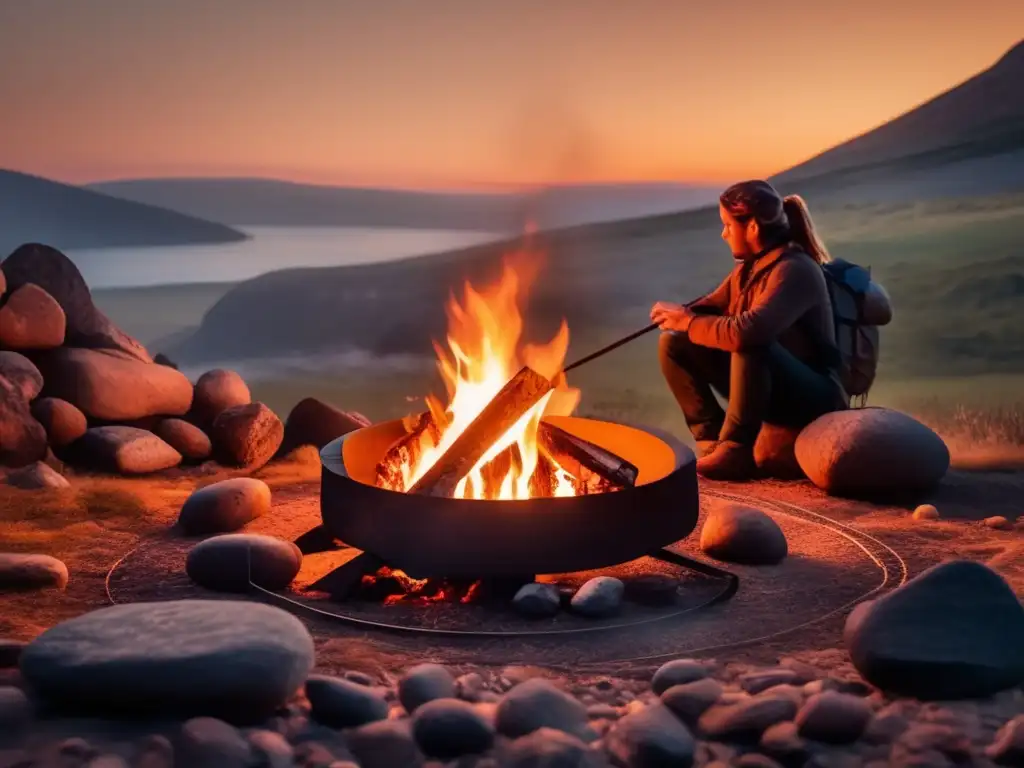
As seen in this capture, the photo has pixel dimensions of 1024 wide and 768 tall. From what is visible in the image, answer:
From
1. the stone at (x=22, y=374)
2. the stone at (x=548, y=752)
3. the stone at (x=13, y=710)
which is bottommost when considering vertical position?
the stone at (x=548, y=752)

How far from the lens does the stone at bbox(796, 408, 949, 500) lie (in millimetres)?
4891

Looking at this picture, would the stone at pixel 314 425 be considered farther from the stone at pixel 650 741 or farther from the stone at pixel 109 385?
the stone at pixel 650 741

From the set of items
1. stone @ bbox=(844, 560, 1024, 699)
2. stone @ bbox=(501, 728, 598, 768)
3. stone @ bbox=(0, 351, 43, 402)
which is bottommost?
stone @ bbox=(501, 728, 598, 768)

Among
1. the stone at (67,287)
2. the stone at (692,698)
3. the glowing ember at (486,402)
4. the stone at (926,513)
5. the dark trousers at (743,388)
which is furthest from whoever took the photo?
the stone at (67,287)

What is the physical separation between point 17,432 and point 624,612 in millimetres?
3620

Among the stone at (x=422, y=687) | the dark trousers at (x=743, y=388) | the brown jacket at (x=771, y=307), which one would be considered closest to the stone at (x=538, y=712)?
the stone at (x=422, y=687)

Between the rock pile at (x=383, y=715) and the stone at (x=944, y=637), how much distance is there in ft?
0.10

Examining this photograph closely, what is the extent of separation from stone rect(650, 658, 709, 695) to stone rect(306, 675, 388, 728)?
72cm

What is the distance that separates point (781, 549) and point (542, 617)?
3.58 ft

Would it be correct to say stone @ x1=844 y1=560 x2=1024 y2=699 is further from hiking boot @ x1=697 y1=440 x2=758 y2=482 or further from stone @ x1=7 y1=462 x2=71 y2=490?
stone @ x1=7 y1=462 x2=71 y2=490

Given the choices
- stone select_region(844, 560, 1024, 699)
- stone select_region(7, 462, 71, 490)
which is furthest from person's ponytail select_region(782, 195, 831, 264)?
stone select_region(7, 462, 71, 490)

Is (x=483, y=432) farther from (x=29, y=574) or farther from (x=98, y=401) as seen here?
(x=98, y=401)

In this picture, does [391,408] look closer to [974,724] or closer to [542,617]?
[542,617]

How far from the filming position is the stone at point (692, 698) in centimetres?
254
